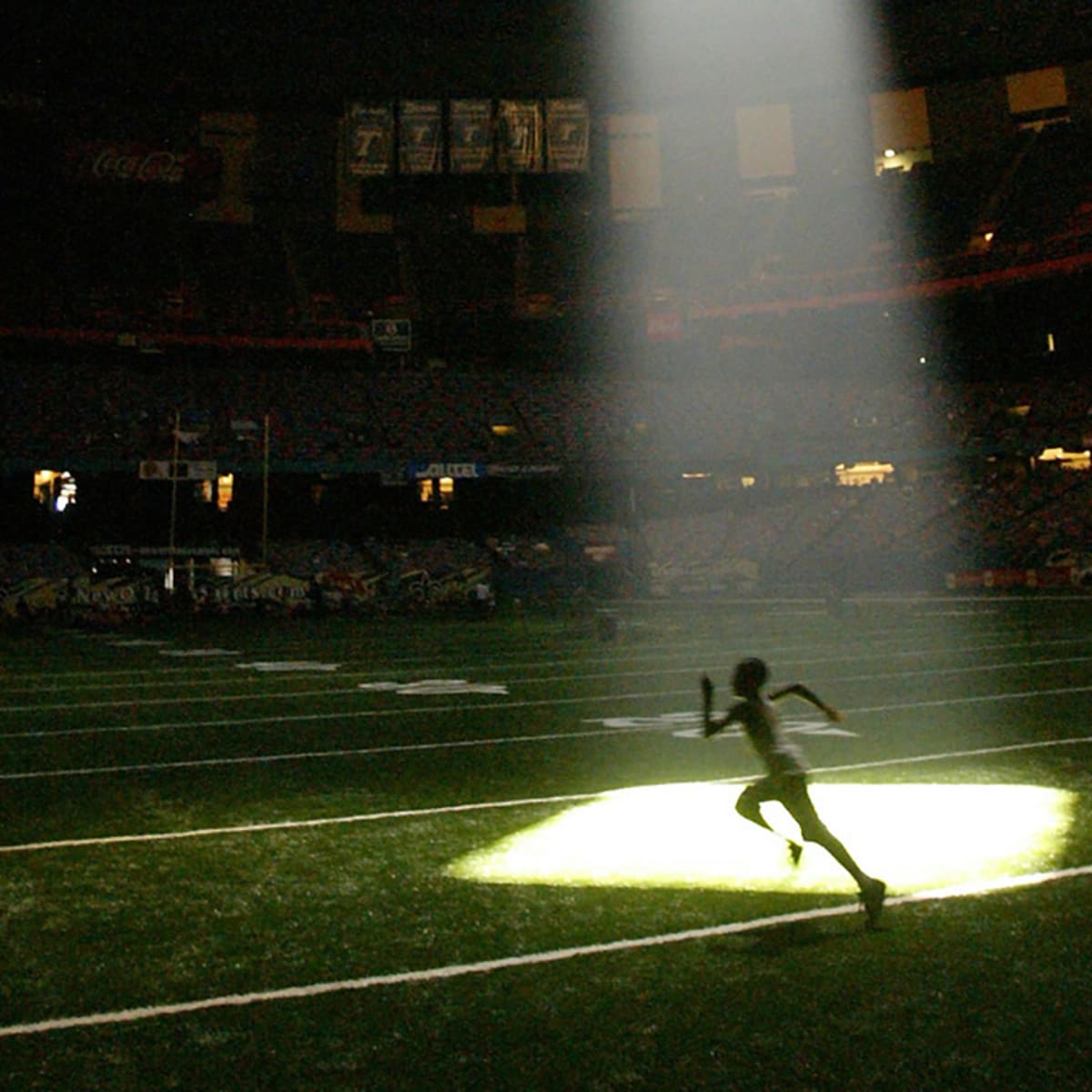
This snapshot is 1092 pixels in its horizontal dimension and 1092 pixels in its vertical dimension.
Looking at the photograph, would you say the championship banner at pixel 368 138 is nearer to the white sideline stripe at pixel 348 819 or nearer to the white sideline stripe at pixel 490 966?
the white sideline stripe at pixel 348 819

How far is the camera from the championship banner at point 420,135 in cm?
4947

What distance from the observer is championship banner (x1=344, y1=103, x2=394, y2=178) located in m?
49.6

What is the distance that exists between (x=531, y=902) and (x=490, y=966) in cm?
95

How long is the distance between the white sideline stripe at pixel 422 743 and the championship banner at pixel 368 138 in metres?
41.7

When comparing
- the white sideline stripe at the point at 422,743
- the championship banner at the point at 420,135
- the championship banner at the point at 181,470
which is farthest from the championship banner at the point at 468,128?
the white sideline stripe at the point at 422,743

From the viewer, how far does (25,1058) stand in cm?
365

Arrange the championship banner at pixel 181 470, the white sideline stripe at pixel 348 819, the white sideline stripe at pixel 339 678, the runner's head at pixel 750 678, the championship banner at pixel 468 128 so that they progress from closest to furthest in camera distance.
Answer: the runner's head at pixel 750 678
the white sideline stripe at pixel 348 819
the white sideline stripe at pixel 339 678
the championship banner at pixel 181 470
the championship banner at pixel 468 128

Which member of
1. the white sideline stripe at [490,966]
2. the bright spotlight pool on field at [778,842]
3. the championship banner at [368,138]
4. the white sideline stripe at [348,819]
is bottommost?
the white sideline stripe at [490,966]

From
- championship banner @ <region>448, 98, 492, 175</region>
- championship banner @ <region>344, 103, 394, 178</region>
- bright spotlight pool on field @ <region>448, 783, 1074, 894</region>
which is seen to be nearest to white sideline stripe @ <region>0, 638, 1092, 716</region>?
bright spotlight pool on field @ <region>448, 783, 1074, 894</region>

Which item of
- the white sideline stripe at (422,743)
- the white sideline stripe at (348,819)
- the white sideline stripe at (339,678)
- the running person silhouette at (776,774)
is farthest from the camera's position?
the white sideline stripe at (339,678)

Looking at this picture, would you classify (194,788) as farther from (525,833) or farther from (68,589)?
(68,589)

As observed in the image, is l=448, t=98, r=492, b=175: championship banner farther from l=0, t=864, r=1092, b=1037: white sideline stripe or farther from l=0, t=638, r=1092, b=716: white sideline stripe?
l=0, t=864, r=1092, b=1037: white sideline stripe

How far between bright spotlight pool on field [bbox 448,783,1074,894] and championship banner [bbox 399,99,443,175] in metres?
46.4

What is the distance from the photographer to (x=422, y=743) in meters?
10.8
